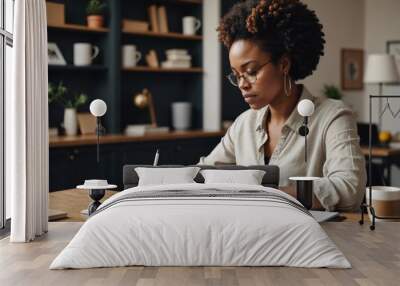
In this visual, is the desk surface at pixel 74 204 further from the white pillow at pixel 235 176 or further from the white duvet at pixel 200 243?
the white duvet at pixel 200 243

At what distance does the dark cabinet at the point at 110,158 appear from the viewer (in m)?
5.12

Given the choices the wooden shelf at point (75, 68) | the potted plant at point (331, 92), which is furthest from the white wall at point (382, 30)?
the wooden shelf at point (75, 68)

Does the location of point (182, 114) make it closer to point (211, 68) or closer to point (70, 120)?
point (211, 68)

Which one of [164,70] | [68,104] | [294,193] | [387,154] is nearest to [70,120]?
[68,104]

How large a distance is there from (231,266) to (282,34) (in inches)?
53.5

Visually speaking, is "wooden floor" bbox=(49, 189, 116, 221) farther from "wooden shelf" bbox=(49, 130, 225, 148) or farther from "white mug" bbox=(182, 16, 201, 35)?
"white mug" bbox=(182, 16, 201, 35)

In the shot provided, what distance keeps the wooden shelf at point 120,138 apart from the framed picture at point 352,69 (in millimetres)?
2113

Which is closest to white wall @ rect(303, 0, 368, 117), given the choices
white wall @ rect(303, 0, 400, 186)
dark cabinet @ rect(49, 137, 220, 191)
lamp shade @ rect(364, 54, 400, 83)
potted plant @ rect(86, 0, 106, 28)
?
white wall @ rect(303, 0, 400, 186)

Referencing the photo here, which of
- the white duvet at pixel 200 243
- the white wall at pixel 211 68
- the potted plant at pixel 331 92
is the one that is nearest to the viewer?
the white duvet at pixel 200 243

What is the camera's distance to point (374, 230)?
2627 millimetres

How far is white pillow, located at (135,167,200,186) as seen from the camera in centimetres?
274

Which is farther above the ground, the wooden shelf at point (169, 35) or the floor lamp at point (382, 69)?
the wooden shelf at point (169, 35)

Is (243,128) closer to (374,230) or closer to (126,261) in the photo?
(374,230)

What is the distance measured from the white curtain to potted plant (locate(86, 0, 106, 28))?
3083 millimetres
